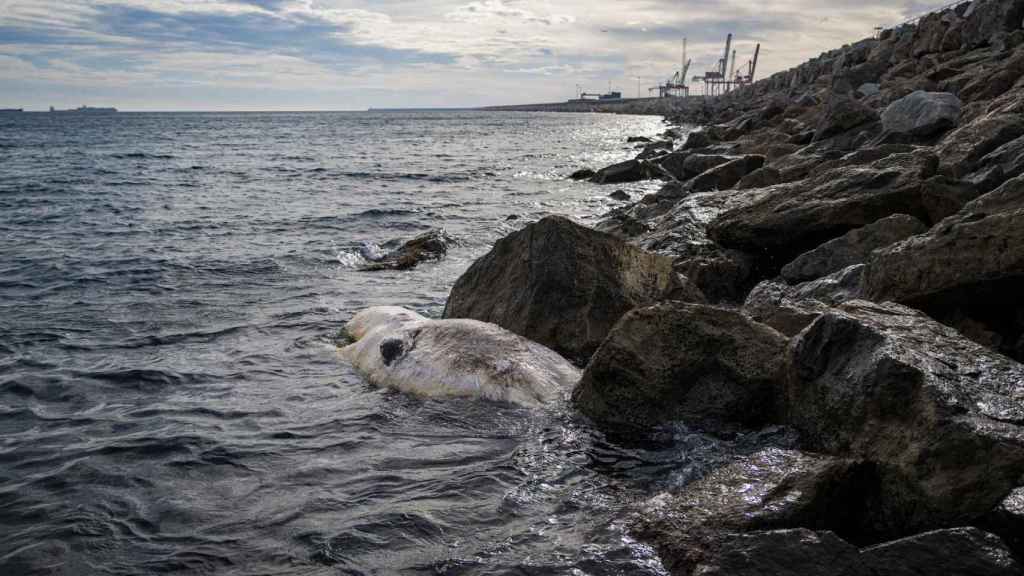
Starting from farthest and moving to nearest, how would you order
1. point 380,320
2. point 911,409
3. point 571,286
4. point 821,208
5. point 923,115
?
point 923,115 → point 821,208 → point 380,320 → point 571,286 → point 911,409

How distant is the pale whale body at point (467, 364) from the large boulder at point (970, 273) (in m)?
2.49

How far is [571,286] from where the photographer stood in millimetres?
6652

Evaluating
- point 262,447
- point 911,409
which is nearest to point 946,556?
point 911,409

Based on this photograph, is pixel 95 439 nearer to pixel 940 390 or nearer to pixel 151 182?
pixel 940 390

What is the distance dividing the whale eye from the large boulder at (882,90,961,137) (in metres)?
9.42

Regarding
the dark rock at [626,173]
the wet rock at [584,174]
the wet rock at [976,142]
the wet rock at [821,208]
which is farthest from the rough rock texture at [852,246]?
the wet rock at [584,174]

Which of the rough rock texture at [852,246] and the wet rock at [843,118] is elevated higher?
the wet rock at [843,118]

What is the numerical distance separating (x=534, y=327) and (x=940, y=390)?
11.6ft

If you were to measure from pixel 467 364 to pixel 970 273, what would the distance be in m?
3.63

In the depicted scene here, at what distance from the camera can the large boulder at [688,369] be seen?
4.97 meters

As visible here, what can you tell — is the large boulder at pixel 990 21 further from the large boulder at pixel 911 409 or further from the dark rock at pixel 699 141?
the large boulder at pixel 911 409

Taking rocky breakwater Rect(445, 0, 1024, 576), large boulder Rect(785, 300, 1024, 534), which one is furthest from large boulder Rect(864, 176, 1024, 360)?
large boulder Rect(785, 300, 1024, 534)

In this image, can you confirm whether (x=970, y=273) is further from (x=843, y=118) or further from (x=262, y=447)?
(x=843, y=118)

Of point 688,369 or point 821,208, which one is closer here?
point 688,369
